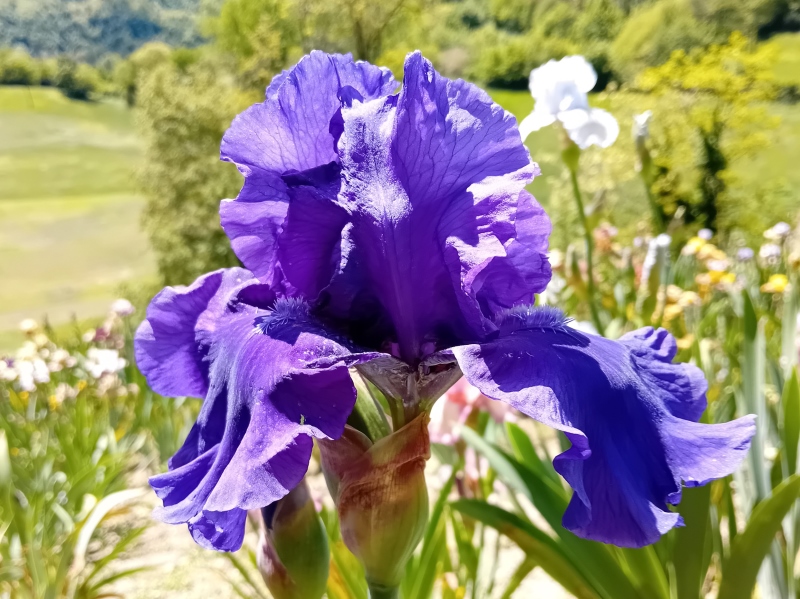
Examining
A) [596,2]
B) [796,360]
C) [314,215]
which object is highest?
[596,2]

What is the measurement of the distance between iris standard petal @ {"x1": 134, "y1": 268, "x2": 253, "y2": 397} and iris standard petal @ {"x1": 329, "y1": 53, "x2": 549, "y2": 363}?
0.17 metres

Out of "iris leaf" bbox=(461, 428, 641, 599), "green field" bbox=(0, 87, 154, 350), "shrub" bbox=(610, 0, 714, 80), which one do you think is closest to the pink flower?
"iris leaf" bbox=(461, 428, 641, 599)

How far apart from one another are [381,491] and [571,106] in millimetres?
1004

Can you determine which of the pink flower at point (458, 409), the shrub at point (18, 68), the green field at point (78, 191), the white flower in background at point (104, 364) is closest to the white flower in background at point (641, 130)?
the pink flower at point (458, 409)

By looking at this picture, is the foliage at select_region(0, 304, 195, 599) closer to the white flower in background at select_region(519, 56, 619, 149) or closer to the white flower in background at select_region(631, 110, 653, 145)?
the white flower in background at select_region(519, 56, 619, 149)

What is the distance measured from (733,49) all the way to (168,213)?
27.2 feet

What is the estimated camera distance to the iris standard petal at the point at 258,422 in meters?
0.37

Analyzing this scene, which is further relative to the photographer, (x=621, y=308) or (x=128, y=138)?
(x=128, y=138)

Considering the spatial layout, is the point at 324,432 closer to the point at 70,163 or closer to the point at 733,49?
the point at 733,49

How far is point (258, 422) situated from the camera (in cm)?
38

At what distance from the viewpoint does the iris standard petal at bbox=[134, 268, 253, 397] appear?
0.57 m

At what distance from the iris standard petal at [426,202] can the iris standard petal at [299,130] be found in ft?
0.10

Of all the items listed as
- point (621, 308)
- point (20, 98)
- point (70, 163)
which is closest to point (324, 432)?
point (621, 308)

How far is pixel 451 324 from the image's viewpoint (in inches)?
19.0
